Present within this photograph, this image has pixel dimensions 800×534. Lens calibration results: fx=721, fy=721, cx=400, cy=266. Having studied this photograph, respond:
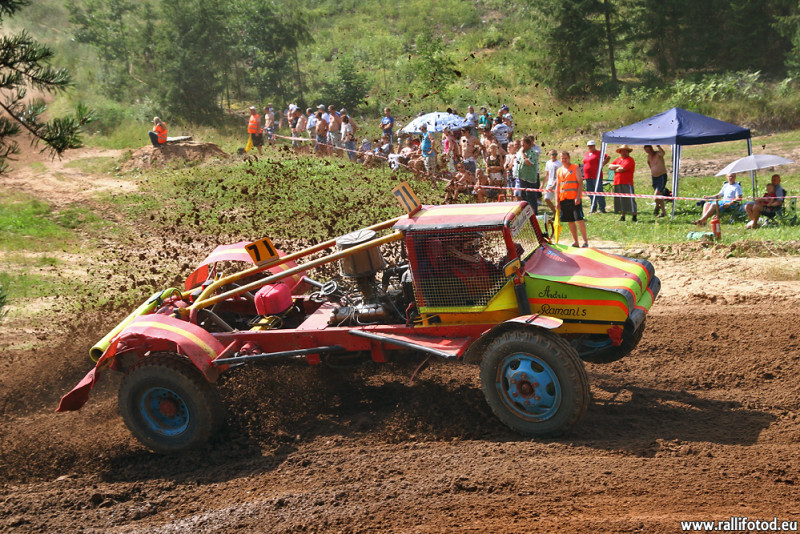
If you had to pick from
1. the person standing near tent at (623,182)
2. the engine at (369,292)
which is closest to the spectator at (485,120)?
the person standing near tent at (623,182)

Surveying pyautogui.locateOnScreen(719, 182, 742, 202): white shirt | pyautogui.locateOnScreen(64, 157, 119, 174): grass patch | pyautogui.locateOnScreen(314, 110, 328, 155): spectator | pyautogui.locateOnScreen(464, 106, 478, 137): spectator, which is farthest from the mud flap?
pyautogui.locateOnScreen(64, 157, 119, 174): grass patch

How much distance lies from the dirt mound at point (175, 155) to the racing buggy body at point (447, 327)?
669 inches

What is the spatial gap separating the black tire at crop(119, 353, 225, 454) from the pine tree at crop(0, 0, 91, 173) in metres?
2.03

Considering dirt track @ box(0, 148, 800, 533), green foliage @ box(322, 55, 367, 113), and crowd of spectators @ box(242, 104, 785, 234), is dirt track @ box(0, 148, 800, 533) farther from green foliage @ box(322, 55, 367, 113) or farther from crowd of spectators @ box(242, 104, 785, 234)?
green foliage @ box(322, 55, 367, 113)

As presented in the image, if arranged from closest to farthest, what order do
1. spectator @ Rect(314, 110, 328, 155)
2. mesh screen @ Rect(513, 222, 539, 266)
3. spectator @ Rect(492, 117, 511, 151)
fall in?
mesh screen @ Rect(513, 222, 539, 266) → spectator @ Rect(492, 117, 511, 151) → spectator @ Rect(314, 110, 328, 155)

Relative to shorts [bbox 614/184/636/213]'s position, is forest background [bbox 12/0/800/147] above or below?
above

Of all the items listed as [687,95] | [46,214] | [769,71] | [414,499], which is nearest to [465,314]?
[414,499]

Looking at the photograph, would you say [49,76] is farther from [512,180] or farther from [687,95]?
[687,95]

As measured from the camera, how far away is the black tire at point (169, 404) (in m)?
6.32

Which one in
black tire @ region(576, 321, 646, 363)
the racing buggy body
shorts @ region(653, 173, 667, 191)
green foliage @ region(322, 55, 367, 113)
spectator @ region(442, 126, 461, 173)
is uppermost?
green foliage @ region(322, 55, 367, 113)

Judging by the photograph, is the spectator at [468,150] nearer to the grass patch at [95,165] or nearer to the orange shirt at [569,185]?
the orange shirt at [569,185]

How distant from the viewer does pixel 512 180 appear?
53.1ft

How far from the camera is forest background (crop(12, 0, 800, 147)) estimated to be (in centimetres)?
2575

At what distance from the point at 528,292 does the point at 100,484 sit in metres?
3.96
